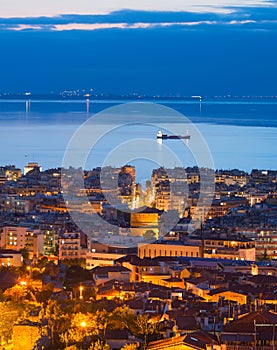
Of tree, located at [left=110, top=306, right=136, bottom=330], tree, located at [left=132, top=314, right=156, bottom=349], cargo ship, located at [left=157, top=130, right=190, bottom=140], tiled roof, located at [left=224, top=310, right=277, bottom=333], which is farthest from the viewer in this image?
cargo ship, located at [left=157, top=130, right=190, bottom=140]

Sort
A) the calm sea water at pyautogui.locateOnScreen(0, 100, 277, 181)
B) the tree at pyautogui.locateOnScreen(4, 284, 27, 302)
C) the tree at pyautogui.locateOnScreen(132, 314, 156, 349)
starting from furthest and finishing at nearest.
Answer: the calm sea water at pyautogui.locateOnScreen(0, 100, 277, 181) → the tree at pyautogui.locateOnScreen(4, 284, 27, 302) → the tree at pyautogui.locateOnScreen(132, 314, 156, 349)

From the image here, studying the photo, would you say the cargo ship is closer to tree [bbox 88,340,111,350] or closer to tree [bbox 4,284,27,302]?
tree [bbox 4,284,27,302]

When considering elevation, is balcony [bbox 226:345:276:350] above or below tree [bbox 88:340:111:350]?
above

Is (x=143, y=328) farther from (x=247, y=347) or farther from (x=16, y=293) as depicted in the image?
(x=16, y=293)

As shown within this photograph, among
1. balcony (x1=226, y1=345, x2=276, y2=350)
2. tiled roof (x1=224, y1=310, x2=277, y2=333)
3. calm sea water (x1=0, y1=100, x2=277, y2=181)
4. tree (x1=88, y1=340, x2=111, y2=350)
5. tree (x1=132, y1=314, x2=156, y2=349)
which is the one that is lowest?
tree (x1=88, y1=340, x2=111, y2=350)

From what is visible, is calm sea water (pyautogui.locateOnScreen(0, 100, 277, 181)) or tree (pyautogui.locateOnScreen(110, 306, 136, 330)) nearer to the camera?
tree (pyautogui.locateOnScreen(110, 306, 136, 330))

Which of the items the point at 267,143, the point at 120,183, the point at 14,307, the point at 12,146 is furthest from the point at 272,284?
the point at 267,143

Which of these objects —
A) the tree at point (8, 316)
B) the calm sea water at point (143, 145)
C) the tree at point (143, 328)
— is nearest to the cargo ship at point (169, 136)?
the calm sea water at point (143, 145)

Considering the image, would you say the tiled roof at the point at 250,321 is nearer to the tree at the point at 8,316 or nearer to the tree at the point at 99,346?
the tree at the point at 99,346

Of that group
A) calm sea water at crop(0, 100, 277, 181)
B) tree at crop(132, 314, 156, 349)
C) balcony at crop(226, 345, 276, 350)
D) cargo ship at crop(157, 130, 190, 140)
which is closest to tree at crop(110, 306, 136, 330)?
tree at crop(132, 314, 156, 349)

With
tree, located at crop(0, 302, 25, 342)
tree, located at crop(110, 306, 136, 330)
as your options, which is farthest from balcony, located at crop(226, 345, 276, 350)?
tree, located at crop(0, 302, 25, 342)

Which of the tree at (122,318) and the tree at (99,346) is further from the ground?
the tree at (122,318)
